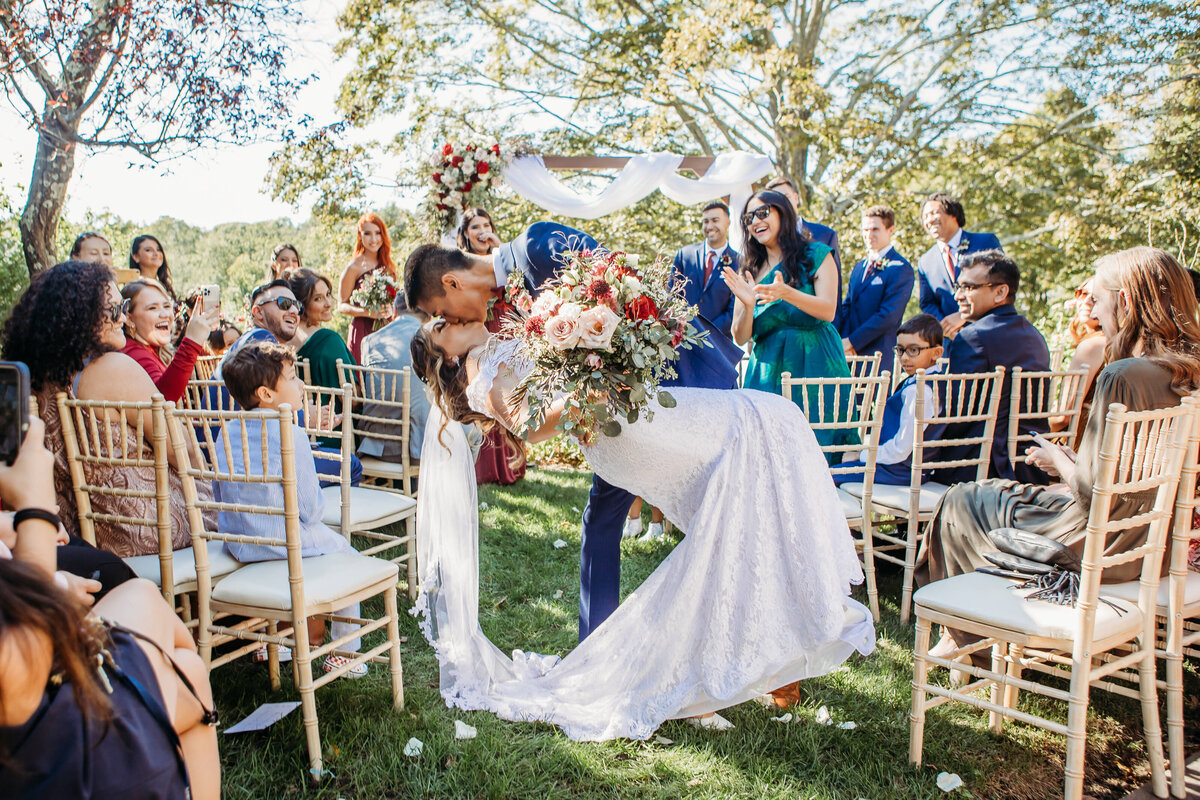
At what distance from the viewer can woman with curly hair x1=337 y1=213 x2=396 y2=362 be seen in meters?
7.18

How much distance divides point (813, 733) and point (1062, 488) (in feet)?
4.86

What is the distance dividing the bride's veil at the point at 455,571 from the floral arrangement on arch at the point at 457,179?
17.4 feet

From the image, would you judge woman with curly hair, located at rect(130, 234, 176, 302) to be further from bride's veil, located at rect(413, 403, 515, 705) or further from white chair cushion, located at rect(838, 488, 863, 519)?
white chair cushion, located at rect(838, 488, 863, 519)

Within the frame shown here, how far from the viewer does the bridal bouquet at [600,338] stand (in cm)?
248

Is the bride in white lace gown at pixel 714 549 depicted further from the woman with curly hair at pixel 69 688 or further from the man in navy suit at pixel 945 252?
the man in navy suit at pixel 945 252

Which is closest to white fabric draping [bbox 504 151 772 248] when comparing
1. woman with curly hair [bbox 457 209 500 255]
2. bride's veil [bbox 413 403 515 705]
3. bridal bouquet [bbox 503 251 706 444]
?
woman with curly hair [bbox 457 209 500 255]

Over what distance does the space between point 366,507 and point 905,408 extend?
9.56 feet

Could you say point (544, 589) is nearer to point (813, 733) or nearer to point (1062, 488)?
point (813, 733)

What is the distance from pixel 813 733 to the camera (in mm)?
2961

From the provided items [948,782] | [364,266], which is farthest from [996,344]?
[364,266]

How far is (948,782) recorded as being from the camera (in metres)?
2.65

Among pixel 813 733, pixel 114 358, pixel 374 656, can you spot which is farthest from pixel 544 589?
pixel 114 358

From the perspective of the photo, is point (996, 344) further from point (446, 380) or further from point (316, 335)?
point (316, 335)

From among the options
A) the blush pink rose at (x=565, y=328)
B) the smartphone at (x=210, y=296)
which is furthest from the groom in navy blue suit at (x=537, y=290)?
the smartphone at (x=210, y=296)
